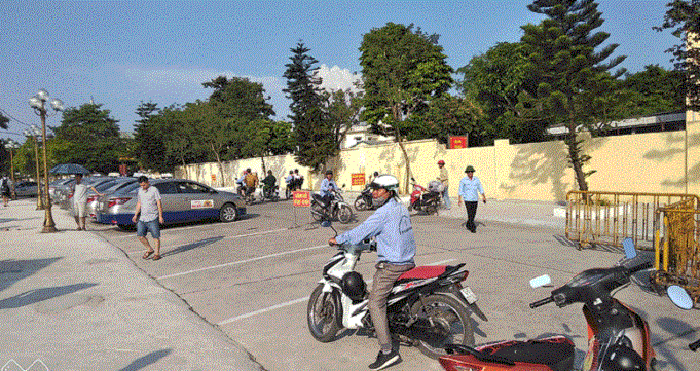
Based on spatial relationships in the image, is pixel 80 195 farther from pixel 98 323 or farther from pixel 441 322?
pixel 441 322

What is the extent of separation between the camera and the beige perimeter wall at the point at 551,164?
1562 centimetres

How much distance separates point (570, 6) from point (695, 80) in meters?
5.12

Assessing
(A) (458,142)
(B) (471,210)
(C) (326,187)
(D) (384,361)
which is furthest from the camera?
(A) (458,142)

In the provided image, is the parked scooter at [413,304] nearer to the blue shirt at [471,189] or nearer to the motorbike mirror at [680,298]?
the motorbike mirror at [680,298]

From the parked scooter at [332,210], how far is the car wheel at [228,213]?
2.99 meters

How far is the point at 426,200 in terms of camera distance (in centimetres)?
1686

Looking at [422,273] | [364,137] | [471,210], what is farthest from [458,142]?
[364,137]

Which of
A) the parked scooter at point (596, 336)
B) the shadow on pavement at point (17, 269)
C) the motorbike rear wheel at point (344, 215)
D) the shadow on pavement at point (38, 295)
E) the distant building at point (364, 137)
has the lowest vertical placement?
the shadow on pavement at point (38, 295)

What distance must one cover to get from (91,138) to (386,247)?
86637 millimetres

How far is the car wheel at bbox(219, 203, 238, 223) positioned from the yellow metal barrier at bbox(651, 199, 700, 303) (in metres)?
12.6

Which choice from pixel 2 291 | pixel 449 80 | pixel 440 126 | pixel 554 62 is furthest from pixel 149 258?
pixel 449 80

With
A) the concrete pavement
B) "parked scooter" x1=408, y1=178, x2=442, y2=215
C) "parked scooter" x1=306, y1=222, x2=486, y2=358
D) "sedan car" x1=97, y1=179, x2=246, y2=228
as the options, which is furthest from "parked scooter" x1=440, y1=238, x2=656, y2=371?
"parked scooter" x1=408, y1=178, x2=442, y2=215

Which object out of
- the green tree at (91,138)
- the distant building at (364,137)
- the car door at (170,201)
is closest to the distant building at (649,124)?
the distant building at (364,137)

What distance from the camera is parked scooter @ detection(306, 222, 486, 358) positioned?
4176mm
